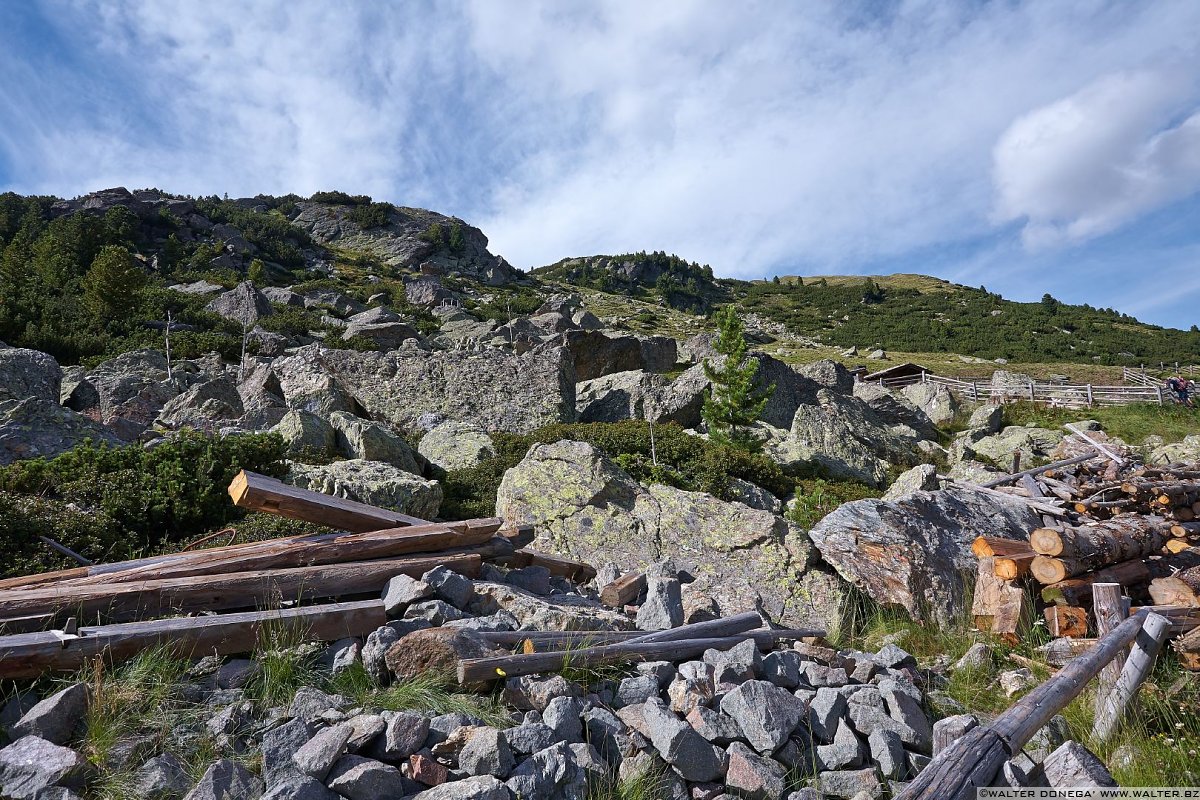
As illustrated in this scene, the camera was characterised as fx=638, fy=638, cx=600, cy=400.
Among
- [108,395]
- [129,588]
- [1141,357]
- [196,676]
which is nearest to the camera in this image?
[196,676]

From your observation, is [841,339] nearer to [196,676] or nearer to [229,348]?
[229,348]

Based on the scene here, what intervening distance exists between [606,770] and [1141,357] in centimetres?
8547

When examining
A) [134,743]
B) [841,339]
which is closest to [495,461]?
[134,743]

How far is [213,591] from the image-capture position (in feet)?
16.2

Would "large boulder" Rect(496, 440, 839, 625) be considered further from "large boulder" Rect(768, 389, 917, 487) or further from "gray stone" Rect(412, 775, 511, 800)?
"large boulder" Rect(768, 389, 917, 487)

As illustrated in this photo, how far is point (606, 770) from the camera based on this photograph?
12.1ft

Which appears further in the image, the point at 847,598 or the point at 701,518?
the point at 701,518

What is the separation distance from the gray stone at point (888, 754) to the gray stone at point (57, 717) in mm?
4725

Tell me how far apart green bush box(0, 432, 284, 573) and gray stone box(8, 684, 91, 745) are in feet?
16.2

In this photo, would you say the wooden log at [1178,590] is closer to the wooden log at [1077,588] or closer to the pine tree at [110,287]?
the wooden log at [1077,588]

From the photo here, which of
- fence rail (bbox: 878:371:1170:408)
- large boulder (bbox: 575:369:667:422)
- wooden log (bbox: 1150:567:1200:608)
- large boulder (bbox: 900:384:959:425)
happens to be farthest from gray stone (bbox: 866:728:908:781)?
fence rail (bbox: 878:371:1170:408)

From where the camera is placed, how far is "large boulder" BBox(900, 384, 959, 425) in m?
32.3

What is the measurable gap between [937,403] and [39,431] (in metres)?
35.2

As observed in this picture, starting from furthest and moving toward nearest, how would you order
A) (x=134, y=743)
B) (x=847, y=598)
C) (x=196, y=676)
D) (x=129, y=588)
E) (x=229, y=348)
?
(x=229, y=348) → (x=847, y=598) → (x=129, y=588) → (x=196, y=676) → (x=134, y=743)
